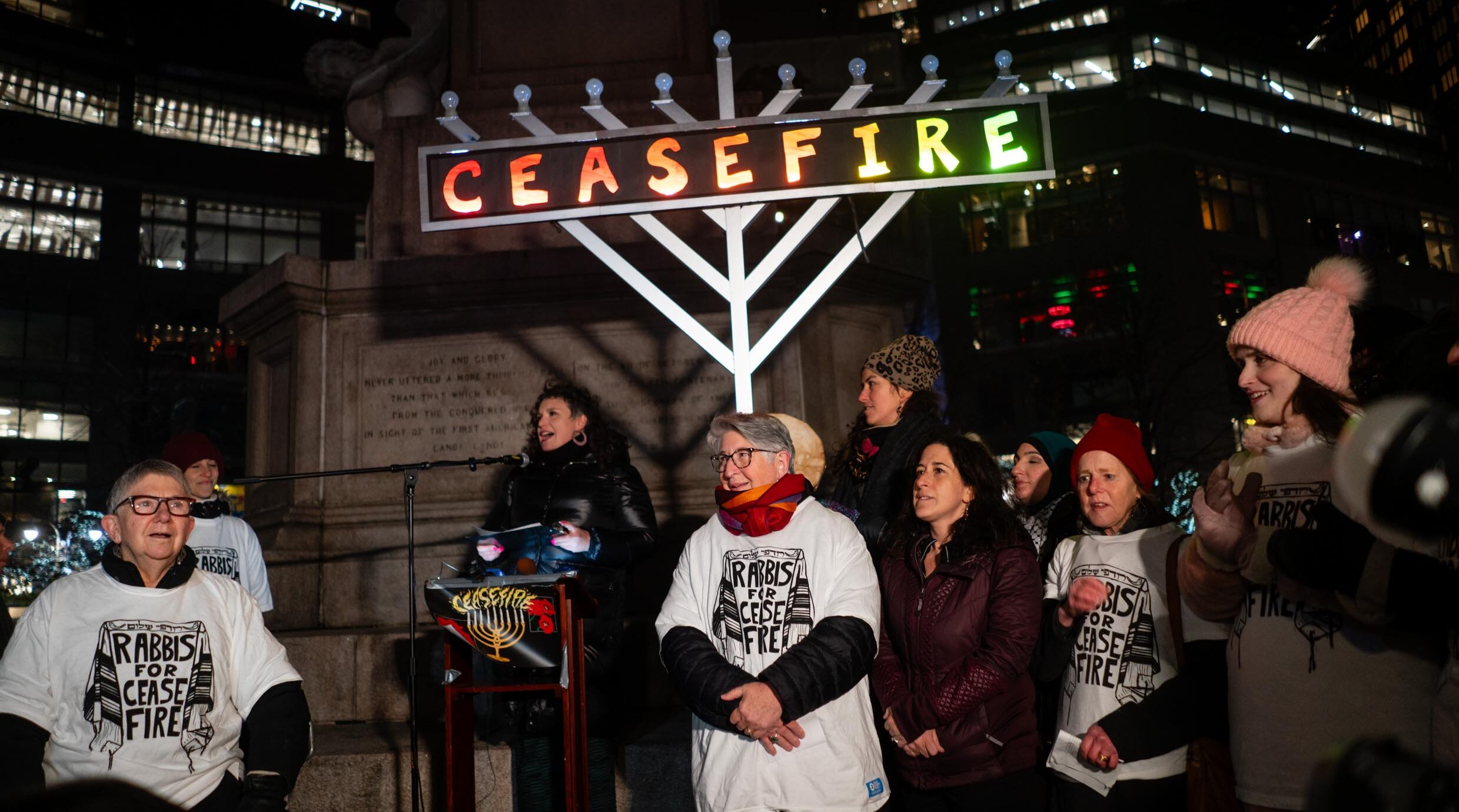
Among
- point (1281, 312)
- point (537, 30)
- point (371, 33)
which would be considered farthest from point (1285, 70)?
point (1281, 312)

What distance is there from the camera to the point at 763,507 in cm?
370

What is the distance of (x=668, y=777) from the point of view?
192 inches

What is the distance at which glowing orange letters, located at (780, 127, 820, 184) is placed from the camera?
20.1 feet

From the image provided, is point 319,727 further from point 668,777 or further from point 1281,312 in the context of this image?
point 1281,312

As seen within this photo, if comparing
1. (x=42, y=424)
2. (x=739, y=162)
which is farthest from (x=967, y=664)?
(x=42, y=424)

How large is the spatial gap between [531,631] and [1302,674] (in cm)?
266

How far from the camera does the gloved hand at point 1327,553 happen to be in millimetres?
2643

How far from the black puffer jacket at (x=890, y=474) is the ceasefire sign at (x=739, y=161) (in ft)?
5.92

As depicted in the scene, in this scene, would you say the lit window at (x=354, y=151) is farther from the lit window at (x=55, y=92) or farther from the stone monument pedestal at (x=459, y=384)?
the stone monument pedestal at (x=459, y=384)

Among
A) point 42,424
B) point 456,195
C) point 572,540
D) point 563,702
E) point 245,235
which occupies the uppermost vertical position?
point 245,235

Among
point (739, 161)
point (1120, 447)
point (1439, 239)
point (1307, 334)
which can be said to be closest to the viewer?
point (1307, 334)

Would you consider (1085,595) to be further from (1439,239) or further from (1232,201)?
(1439,239)

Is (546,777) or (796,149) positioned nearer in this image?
(546,777)

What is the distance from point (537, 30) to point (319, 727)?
569cm
